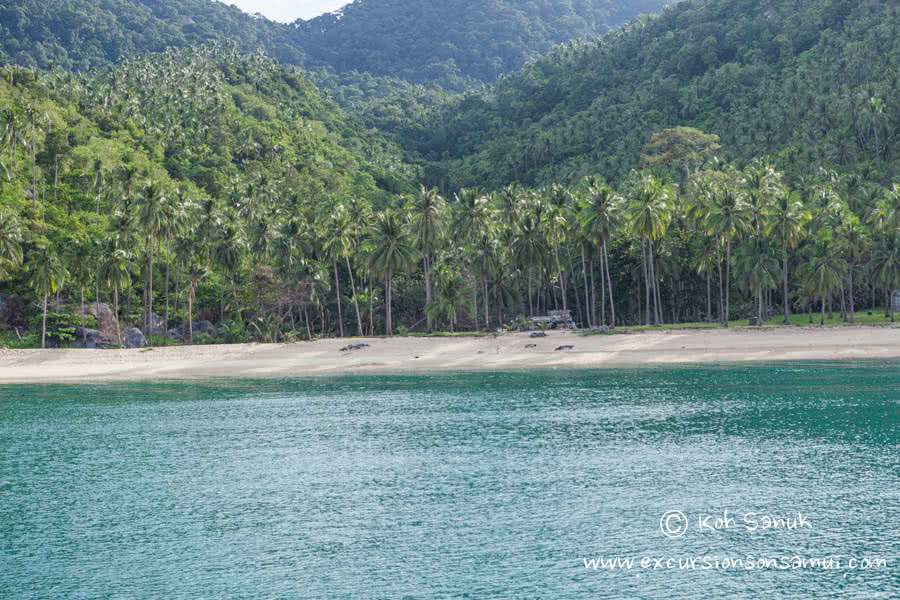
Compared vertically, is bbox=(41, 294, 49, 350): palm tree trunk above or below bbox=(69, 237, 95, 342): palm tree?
below

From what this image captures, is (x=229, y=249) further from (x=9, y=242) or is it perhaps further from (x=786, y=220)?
(x=786, y=220)

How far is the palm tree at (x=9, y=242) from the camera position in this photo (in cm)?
8850

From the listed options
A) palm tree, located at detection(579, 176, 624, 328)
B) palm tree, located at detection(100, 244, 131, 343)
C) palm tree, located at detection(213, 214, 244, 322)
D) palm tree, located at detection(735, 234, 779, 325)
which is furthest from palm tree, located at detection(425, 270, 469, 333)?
palm tree, located at detection(100, 244, 131, 343)

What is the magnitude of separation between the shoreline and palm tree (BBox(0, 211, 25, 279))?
1220 cm

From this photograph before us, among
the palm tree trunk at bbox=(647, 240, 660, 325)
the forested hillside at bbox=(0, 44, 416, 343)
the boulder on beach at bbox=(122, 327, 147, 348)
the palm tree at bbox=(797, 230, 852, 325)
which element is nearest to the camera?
the palm tree at bbox=(797, 230, 852, 325)

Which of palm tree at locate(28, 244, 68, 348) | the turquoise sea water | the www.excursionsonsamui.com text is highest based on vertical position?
palm tree at locate(28, 244, 68, 348)

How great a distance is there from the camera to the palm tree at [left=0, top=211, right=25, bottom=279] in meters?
88.5

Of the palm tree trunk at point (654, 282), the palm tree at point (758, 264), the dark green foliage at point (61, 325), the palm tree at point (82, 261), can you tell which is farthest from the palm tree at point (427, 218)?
the dark green foliage at point (61, 325)

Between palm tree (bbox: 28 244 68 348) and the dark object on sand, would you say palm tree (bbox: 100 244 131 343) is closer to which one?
palm tree (bbox: 28 244 68 348)

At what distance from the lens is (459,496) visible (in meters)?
28.8

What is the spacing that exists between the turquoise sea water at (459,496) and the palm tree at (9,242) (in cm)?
4647

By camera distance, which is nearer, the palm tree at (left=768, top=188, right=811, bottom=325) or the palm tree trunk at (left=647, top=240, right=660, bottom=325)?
the palm tree at (left=768, top=188, right=811, bottom=325)

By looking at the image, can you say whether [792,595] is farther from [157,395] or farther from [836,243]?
[836,243]

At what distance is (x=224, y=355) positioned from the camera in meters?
85.8
